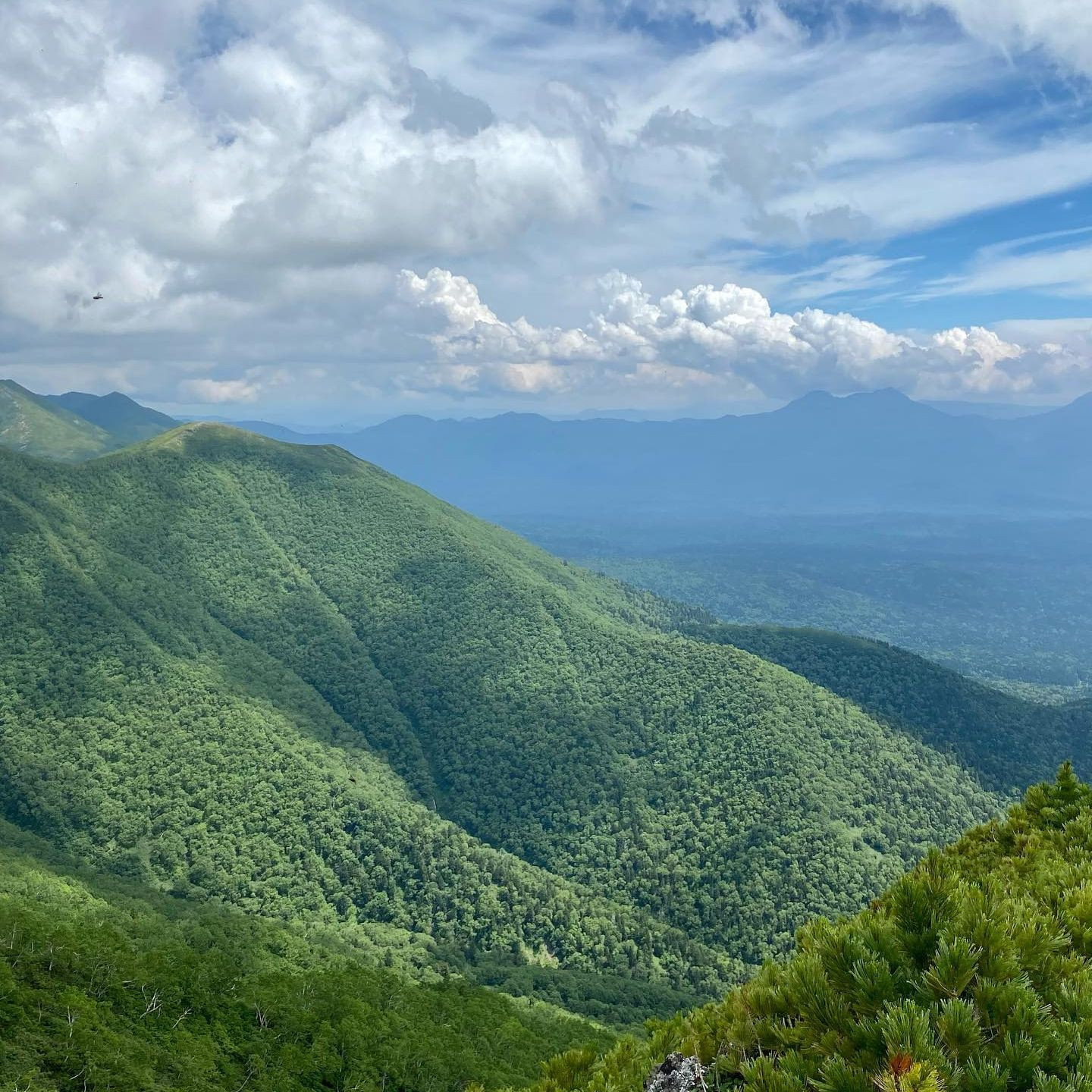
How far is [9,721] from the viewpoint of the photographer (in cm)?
14388

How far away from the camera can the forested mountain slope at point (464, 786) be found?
130625 millimetres

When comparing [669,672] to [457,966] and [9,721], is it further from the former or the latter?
[9,721]

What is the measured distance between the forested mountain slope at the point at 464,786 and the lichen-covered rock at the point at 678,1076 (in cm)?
12460

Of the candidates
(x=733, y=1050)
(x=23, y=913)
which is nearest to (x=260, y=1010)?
(x=23, y=913)

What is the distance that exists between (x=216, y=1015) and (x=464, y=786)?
11299cm

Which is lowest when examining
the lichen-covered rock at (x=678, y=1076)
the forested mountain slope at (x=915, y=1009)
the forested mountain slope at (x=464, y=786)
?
the forested mountain slope at (x=464, y=786)

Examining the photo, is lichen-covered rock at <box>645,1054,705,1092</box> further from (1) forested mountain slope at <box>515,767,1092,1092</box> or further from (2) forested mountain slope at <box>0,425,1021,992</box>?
(2) forested mountain slope at <box>0,425,1021,992</box>

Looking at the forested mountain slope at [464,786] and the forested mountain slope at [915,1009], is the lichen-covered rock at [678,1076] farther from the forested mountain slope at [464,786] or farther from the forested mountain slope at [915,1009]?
the forested mountain slope at [464,786]

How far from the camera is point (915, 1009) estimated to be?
28.2ft

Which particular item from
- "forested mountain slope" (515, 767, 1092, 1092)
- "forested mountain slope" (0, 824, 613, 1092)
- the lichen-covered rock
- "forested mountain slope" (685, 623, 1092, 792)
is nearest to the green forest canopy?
"forested mountain slope" (685, 623, 1092, 792)

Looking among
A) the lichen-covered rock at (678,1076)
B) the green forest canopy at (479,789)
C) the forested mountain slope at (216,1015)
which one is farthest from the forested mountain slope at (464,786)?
the lichen-covered rock at (678,1076)

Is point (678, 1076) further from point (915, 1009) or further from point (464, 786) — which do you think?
point (464, 786)

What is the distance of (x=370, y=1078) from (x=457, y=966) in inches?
2479

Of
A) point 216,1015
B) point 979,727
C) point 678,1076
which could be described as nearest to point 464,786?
point 216,1015
